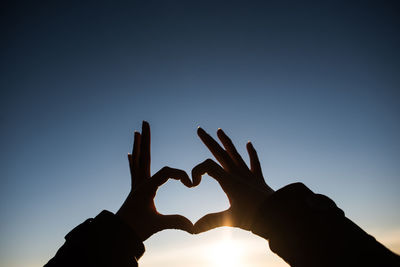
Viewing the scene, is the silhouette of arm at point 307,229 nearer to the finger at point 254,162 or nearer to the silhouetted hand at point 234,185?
the silhouetted hand at point 234,185

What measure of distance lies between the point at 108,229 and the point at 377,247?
1.98 meters

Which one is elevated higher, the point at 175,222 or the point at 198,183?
the point at 198,183

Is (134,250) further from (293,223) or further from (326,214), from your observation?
(326,214)

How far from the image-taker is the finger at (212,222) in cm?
254

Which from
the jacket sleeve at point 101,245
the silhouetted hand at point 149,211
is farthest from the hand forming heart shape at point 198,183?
the jacket sleeve at point 101,245

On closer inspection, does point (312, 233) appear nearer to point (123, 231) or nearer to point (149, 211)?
point (123, 231)

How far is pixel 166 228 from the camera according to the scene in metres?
2.77

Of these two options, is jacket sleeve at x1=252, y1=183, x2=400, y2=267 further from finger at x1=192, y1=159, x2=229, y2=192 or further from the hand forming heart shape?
finger at x1=192, y1=159, x2=229, y2=192

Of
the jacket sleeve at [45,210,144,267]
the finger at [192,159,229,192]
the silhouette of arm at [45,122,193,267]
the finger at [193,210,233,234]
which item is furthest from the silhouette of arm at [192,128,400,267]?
the jacket sleeve at [45,210,144,267]

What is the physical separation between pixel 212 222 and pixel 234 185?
518mm

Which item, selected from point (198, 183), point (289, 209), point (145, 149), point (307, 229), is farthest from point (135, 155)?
point (307, 229)

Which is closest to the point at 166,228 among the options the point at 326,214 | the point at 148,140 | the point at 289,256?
the point at 148,140

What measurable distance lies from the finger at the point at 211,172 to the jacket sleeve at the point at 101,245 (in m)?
1.03

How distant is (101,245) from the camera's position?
179cm
